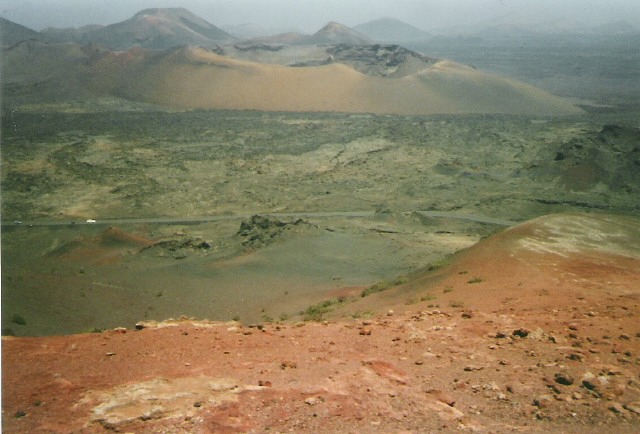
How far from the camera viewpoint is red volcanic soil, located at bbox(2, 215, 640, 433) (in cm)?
748

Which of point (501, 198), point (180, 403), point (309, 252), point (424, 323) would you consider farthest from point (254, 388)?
point (501, 198)

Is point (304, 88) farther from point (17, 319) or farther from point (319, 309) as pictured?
point (17, 319)

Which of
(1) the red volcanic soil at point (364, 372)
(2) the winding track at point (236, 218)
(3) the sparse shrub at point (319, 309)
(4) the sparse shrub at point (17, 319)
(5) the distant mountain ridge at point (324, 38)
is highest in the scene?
(5) the distant mountain ridge at point (324, 38)

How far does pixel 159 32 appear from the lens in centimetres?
14900

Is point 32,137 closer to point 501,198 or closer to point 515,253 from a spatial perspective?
point 501,198

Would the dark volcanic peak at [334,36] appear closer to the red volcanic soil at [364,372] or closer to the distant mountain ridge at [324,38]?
the distant mountain ridge at [324,38]

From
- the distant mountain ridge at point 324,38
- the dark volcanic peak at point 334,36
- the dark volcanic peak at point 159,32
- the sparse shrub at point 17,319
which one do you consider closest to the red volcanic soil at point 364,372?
the sparse shrub at point 17,319

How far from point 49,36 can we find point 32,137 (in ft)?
326

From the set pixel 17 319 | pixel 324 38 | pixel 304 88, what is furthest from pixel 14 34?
pixel 17 319

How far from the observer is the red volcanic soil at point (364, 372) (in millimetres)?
7478

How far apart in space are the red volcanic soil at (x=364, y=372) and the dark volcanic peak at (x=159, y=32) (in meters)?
137

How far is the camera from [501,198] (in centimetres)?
3797

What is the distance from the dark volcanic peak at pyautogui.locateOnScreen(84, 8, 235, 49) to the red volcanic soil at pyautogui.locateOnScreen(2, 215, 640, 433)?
449ft

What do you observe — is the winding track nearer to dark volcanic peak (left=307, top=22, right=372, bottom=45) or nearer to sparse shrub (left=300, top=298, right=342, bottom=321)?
sparse shrub (left=300, top=298, right=342, bottom=321)
